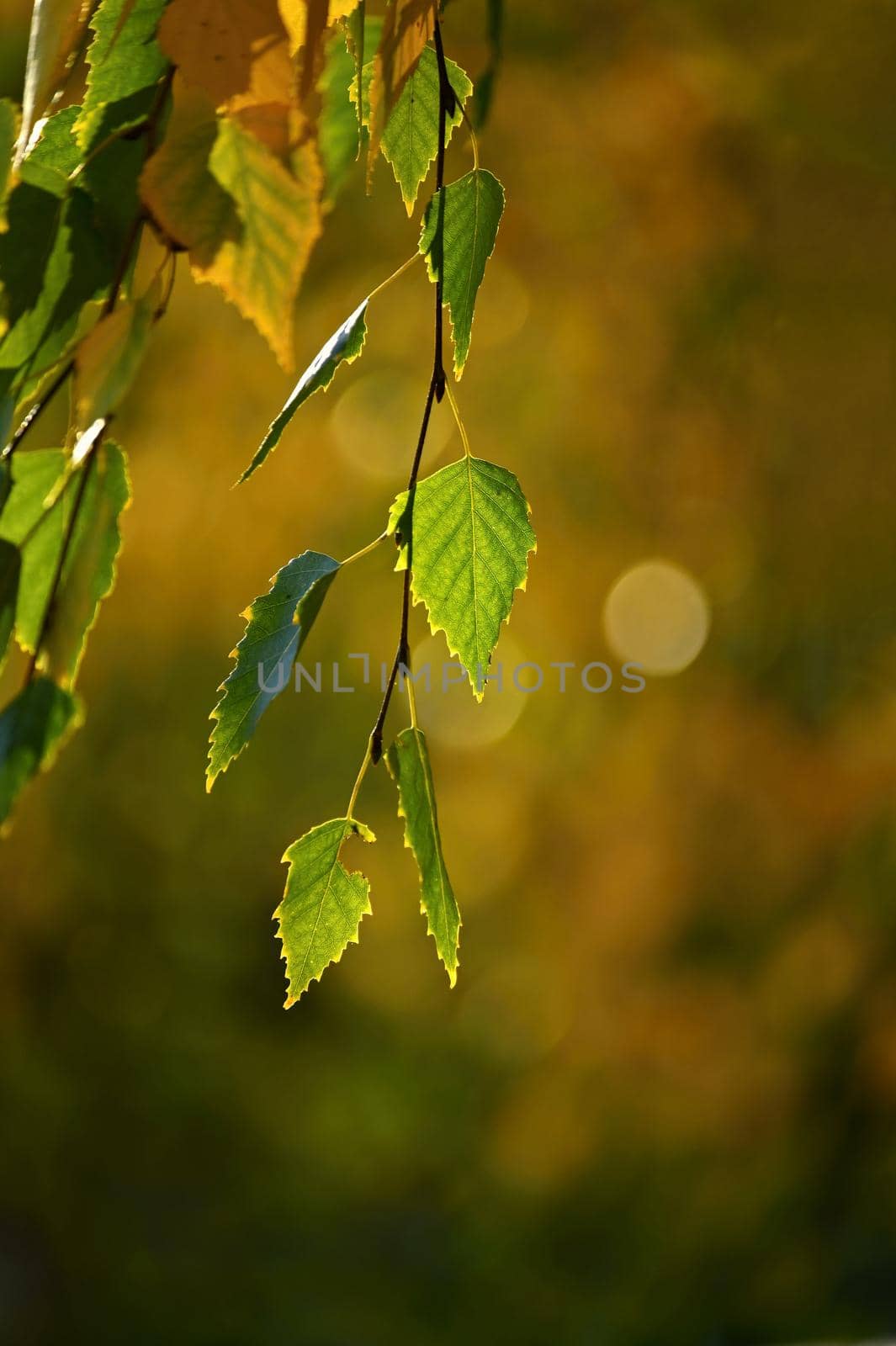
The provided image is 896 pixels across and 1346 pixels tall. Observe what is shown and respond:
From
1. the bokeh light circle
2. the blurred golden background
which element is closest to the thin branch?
the blurred golden background

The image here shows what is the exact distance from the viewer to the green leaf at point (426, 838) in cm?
28

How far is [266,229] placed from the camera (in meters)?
0.28

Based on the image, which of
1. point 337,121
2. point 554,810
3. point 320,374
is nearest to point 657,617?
point 554,810

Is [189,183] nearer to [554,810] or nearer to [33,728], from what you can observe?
[33,728]

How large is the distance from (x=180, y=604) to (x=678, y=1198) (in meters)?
1.47

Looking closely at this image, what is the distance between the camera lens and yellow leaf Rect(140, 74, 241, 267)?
10.7 inches

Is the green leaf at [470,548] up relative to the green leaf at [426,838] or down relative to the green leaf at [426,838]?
up

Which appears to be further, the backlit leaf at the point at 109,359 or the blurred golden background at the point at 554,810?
the blurred golden background at the point at 554,810

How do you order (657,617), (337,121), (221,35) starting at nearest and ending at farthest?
(221,35), (337,121), (657,617)

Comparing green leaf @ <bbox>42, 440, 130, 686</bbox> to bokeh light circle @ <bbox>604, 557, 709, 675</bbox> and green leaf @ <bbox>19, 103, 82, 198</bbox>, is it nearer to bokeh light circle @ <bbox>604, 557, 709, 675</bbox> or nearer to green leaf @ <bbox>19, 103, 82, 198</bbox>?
green leaf @ <bbox>19, 103, 82, 198</bbox>

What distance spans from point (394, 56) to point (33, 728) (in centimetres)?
17

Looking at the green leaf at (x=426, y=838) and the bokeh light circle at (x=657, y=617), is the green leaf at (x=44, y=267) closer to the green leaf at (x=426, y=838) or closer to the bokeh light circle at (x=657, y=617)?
the green leaf at (x=426, y=838)


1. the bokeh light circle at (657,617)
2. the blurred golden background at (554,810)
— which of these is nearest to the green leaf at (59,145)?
the blurred golden background at (554,810)

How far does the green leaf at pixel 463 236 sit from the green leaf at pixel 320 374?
20 millimetres
